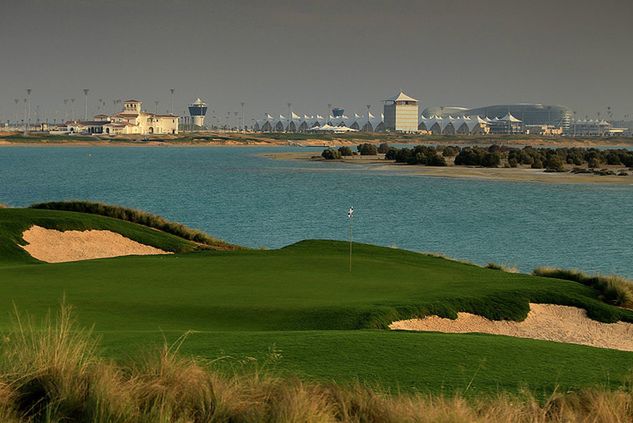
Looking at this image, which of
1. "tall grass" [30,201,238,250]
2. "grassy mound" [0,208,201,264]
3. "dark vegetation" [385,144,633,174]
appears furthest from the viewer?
"dark vegetation" [385,144,633,174]

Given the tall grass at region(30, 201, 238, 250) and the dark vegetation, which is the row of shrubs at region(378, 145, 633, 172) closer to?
the dark vegetation

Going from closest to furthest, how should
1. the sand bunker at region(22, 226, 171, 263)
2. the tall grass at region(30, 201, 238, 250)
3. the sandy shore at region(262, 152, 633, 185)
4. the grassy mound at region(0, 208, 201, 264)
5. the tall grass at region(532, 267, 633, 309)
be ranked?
1. the tall grass at region(532, 267, 633, 309)
2. the sand bunker at region(22, 226, 171, 263)
3. the grassy mound at region(0, 208, 201, 264)
4. the tall grass at region(30, 201, 238, 250)
5. the sandy shore at region(262, 152, 633, 185)

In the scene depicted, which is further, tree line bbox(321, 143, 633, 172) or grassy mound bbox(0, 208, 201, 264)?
tree line bbox(321, 143, 633, 172)

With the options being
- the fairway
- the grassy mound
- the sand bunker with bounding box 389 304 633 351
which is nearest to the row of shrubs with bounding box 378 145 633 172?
the grassy mound

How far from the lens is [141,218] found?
36.2 meters

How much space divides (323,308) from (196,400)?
8.43 m

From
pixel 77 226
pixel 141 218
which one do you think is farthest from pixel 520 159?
pixel 77 226

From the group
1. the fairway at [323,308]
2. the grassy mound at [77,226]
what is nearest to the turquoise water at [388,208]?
the grassy mound at [77,226]

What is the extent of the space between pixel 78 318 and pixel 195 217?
160 feet

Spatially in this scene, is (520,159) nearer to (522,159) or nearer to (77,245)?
(522,159)

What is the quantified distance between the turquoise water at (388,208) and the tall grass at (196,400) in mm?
31764

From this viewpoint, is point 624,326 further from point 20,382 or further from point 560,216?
point 560,216

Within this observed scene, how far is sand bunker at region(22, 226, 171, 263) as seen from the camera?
93.8 ft

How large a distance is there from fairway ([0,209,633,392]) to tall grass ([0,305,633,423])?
1.29 meters
